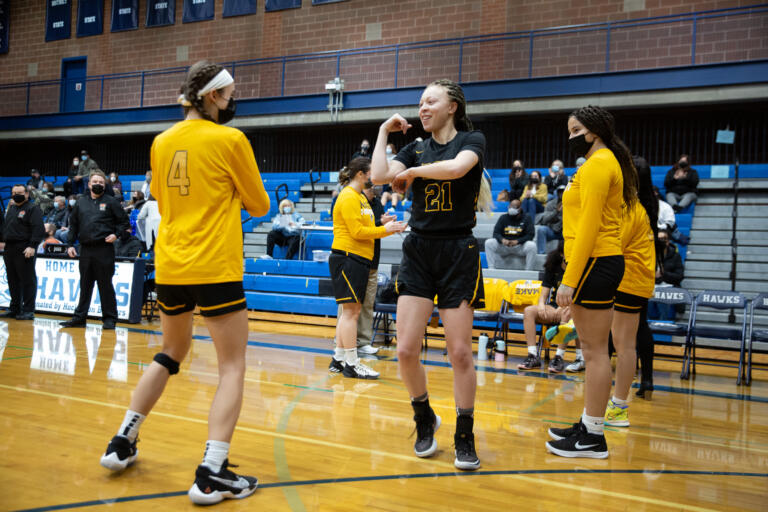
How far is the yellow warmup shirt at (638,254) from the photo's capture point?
395 cm

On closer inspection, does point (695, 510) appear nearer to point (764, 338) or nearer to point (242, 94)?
point (764, 338)

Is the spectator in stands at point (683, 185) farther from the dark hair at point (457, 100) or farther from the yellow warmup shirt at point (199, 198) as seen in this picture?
the yellow warmup shirt at point (199, 198)

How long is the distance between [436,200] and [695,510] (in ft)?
5.72

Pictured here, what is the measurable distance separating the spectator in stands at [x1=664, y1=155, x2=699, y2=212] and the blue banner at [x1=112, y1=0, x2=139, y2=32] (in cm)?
1673

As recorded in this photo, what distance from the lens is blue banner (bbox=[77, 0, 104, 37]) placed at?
67.6ft

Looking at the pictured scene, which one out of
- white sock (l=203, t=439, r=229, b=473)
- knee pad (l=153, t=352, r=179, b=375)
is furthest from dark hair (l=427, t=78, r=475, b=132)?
white sock (l=203, t=439, r=229, b=473)

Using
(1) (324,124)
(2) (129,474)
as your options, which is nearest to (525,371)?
(2) (129,474)

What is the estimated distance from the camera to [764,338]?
6.42 metres

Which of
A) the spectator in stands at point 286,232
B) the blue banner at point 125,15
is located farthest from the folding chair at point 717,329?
the blue banner at point 125,15

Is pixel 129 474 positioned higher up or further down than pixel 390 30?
further down

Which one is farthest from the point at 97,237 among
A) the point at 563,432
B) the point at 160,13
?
the point at 160,13

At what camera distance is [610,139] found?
11.1ft

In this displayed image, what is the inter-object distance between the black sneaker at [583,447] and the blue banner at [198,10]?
60.6 ft

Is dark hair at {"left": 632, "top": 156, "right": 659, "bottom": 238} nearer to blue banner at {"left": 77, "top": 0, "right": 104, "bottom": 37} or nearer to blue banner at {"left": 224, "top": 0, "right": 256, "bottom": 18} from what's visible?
blue banner at {"left": 224, "top": 0, "right": 256, "bottom": 18}
